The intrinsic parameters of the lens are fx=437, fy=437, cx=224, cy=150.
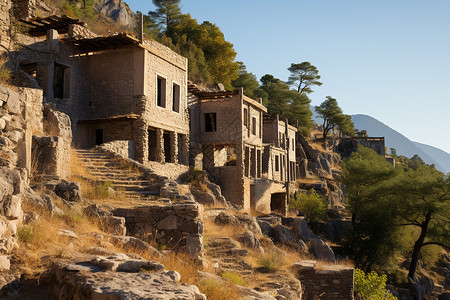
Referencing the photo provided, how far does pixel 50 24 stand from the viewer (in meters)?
22.5

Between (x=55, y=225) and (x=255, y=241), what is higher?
(x=55, y=225)

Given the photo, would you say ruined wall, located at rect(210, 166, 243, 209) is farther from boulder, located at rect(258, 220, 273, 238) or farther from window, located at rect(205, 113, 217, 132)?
boulder, located at rect(258, 220, 273, 238)

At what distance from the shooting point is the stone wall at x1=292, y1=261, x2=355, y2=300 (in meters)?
14.1

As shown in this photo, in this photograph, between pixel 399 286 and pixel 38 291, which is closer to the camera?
pixel 38 291

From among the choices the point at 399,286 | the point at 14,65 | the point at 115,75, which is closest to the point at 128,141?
the point at 115,75

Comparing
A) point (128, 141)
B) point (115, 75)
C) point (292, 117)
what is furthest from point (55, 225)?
point (292, 117)

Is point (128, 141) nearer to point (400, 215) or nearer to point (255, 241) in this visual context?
point (255, 241)

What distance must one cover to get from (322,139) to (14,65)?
176 feet

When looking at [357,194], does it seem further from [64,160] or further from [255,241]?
[64,160]

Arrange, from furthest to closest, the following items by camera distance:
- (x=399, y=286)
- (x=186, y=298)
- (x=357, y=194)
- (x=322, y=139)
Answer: (x=322, y=139) → (x=357, y=194) → (x=399, y=286) → (x=186, y=298)

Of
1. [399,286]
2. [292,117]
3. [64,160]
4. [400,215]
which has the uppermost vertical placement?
[292,117]

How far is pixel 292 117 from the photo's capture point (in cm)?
5609

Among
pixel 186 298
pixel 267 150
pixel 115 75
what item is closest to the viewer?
pixel 186 298

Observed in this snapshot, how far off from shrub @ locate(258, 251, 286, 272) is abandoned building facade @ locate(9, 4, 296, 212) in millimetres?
9712
